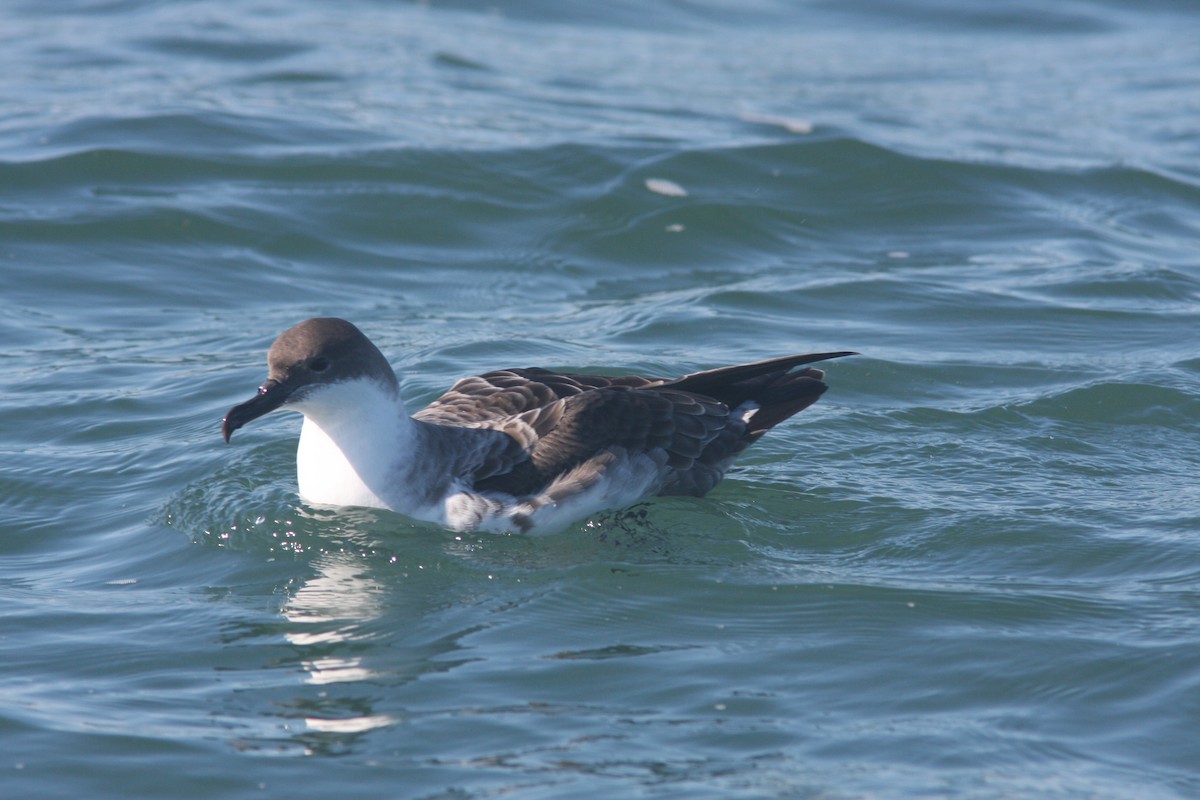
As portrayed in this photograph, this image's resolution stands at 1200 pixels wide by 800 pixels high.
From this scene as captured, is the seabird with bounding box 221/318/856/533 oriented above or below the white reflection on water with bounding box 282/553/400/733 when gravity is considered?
above

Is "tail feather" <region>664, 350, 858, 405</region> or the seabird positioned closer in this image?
the seabird

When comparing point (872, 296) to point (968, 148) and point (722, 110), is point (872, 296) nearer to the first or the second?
point (968, 148)

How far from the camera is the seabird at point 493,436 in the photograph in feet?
24.2

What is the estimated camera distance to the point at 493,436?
7785mm

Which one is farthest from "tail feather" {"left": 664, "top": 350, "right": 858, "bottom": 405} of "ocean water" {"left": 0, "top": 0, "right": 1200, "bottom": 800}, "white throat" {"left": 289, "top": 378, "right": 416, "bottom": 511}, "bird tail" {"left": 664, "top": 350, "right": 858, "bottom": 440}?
"white throat" {"left": 289, "top": 378, "right": 416, "bottom": 511}

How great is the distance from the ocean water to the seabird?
176mm

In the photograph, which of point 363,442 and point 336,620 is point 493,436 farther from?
point 336,620

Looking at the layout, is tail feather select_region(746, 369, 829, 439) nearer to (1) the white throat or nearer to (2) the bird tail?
(2) the bird tail

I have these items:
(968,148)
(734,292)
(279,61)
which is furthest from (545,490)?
(279,61)

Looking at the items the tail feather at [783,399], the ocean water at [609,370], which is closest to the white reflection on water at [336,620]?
the ocean water at [609,370]

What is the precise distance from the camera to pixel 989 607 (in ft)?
22.9

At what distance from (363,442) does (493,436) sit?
2.28 feet

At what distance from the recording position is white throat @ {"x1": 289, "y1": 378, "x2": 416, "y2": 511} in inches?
293

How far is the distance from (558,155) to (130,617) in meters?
8.62
